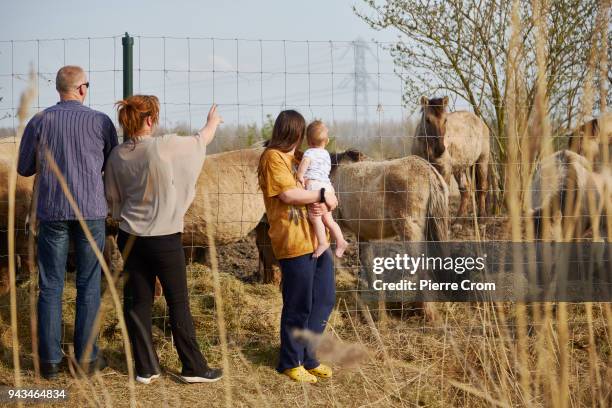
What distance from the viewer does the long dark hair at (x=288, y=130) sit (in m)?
4.53

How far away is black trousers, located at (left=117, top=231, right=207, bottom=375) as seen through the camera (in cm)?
439

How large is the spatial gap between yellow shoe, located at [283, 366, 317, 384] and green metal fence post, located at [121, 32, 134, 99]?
2591mm

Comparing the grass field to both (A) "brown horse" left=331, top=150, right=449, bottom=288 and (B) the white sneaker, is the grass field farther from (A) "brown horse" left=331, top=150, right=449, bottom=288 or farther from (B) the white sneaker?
(A) "brown horse" left=331, top=150, right=449, bottom=288

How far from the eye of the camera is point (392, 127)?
612 centimetres

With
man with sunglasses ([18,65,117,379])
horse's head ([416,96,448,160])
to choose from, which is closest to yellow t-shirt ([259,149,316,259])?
man with sunglasses ([18,65,117,379])

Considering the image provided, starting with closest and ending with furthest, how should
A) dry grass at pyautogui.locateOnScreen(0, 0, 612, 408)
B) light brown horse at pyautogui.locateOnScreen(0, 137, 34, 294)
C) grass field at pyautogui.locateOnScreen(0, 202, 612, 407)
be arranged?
dry grass at pyautogui.locateOnScreen(0, 0, 612, 408)
grass field at pyautogui.locateOnScreen(0, 202, 612, 407)
light brown horse at pyautogui.locateOnScreen(0, 137, 34, 294)

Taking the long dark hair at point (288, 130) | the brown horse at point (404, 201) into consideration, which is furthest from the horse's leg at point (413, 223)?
the long dark hair at point (288, 130)

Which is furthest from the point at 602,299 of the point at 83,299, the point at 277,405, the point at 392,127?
the point at 83,299

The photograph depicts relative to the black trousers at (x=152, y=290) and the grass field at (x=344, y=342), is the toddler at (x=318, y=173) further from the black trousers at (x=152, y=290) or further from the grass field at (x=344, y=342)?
the black trousers at (x=152, y=290)

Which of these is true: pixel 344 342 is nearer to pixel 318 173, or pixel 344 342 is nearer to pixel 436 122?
pixel 318 173

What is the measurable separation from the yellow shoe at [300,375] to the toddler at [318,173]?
81 centimetres

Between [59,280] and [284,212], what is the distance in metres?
1.58

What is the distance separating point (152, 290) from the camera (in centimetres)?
458

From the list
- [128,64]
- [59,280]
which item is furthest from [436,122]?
[59,280]
